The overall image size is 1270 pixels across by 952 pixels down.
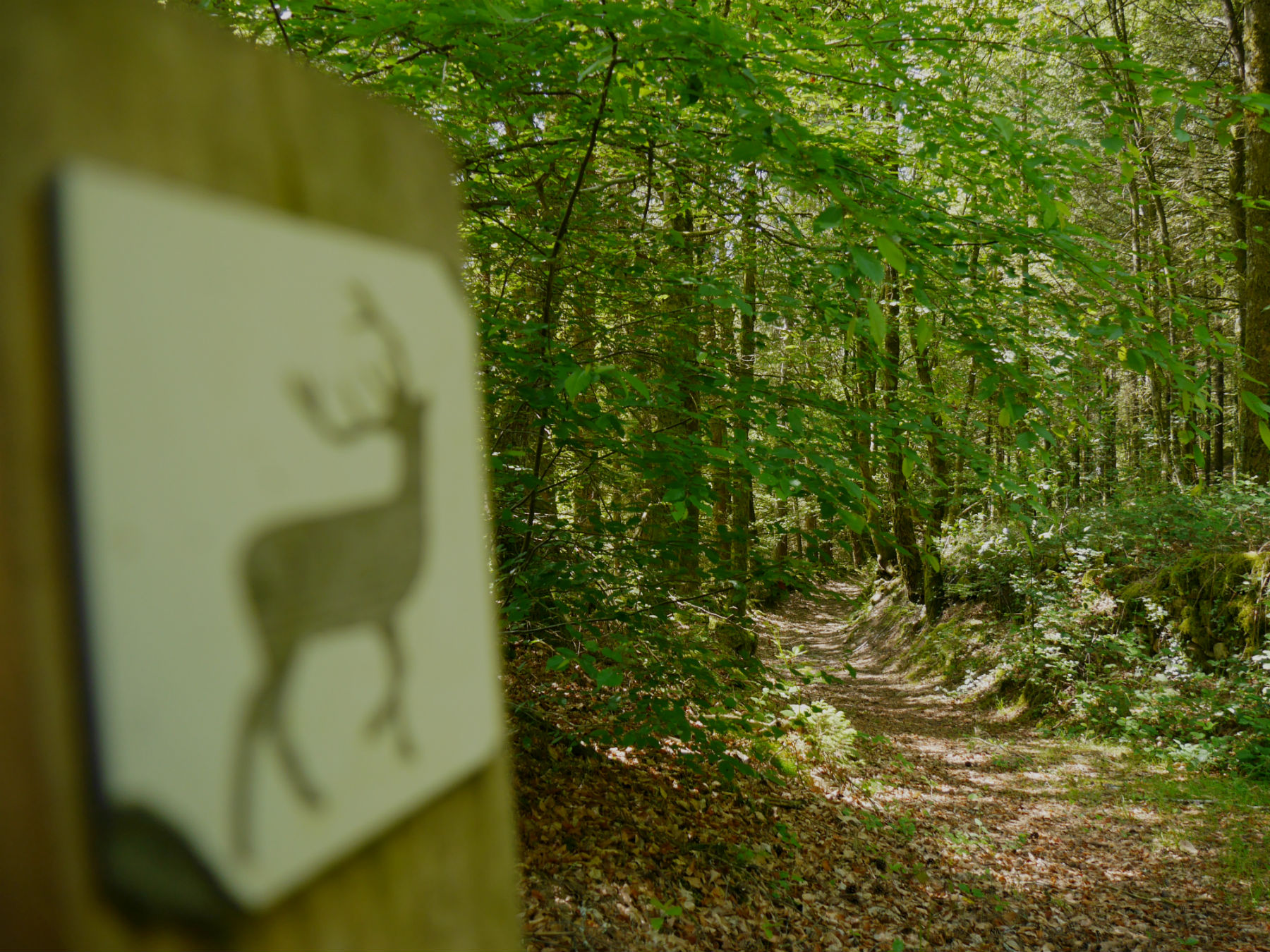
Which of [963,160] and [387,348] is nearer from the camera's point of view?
[387,348]

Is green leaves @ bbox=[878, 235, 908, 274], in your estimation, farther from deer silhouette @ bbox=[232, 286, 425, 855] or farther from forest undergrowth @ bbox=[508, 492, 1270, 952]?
forest undergrowth @ bbox=[508, 492, 1270, 952]

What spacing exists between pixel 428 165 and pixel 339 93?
12 cm

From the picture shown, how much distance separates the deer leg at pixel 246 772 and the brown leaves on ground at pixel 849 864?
3.48m

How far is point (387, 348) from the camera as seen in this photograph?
71 cm

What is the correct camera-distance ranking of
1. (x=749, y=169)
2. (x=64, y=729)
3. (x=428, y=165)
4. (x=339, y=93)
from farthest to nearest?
1. (x=749, y=169)
2. (x=428, y=165)
3. (x=339, y=93)
4. (x=64, y=729)

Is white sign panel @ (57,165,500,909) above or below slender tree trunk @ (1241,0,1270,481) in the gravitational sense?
below

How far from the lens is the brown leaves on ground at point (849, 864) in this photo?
4258 mm

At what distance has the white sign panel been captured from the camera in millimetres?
478

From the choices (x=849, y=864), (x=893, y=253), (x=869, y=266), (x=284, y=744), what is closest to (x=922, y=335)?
(x=869, y=266)

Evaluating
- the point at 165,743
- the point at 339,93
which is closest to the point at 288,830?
the point at 165,743

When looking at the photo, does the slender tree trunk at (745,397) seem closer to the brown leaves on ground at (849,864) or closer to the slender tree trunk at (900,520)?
the brown leaves on ground at (849,864)

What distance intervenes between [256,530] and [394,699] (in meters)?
0.21

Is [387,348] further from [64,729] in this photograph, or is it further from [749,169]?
[749,169]

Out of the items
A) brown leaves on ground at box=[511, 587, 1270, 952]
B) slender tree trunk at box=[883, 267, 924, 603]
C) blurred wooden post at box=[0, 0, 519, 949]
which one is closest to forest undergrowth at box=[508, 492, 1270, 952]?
brown leaves on ground at box=[511, 587, 1270, 952]
